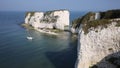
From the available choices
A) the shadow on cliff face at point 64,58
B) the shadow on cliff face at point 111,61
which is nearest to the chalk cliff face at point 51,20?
the shadow on cliff face at point 64,58

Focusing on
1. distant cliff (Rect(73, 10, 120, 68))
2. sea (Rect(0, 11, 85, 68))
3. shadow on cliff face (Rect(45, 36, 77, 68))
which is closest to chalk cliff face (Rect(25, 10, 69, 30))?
sea (Rect(0, 11, 85, 68))

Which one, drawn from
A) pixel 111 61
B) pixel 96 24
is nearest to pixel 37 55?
pixel 96 24

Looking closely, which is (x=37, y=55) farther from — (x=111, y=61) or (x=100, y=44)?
(x=111, y=61)

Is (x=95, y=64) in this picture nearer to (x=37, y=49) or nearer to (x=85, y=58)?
(x=85, y=58)

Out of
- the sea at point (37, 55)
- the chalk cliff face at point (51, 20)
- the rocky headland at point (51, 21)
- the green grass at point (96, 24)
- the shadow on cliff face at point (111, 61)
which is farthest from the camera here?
the chalk cliff face at point (51, 20)

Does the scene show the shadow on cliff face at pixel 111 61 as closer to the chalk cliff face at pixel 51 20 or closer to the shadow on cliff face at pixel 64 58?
the shadow on cliff face at pixel 64 58

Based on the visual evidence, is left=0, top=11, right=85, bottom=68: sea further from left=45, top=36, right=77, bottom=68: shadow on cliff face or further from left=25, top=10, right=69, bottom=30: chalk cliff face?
left=25, top=10, right=69, bottom=30: chalk cliff face
